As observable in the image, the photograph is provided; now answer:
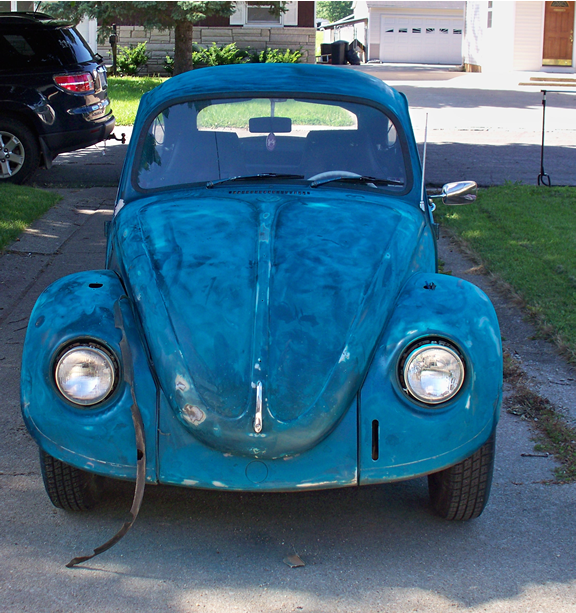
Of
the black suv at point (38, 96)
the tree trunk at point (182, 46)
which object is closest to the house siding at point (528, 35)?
the tree trunk at point (182, 46)

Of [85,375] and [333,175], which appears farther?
[333,175]

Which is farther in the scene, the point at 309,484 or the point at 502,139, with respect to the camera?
the point at 502,139

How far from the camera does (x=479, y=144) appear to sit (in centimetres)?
1439

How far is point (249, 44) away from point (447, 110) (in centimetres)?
1172

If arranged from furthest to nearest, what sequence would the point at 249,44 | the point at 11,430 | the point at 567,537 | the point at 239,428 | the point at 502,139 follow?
the point at 249,44, the point at 502,139, the point at 11,430, the point at 567,537, the point at 239,428

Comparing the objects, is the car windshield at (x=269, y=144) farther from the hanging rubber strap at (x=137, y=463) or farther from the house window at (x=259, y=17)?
the house window at (x=259, y=17)

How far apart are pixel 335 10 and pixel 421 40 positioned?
72.5 meters

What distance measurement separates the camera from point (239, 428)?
2891 mm

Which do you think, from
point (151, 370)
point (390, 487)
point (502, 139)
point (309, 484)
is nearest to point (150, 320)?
point (151, 370)

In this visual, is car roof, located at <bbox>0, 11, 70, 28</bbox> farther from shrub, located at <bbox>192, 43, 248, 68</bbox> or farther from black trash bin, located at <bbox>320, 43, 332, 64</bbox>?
black trash bin, located at <bbox>320, 43, 332, 64</bbox>

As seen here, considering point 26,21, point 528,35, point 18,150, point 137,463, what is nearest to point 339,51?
point 528,35

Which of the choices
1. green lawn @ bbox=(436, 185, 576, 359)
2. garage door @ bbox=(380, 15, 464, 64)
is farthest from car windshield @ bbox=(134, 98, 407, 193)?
garage door @ bbox=(380, 15, 464, 64)

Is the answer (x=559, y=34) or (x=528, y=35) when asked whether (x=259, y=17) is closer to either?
(x=528, y=35)

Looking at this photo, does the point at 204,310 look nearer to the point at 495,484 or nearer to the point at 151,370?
the point at 151,370
